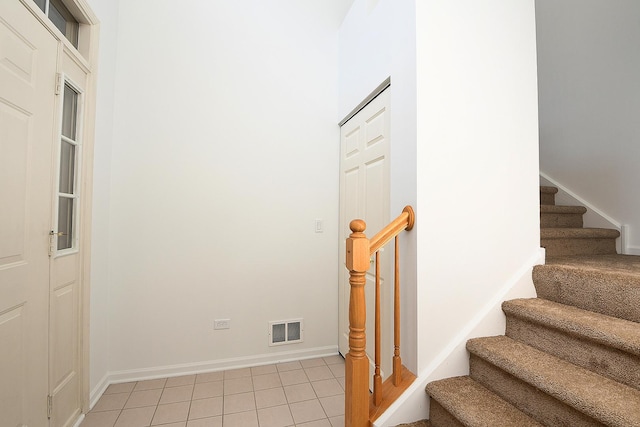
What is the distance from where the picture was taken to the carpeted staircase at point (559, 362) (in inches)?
40.1

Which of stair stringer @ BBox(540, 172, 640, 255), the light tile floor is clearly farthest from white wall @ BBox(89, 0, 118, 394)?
stair stringer @ BBox(540, 172, 640, 255)

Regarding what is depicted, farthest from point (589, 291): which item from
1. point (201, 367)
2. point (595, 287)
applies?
point (201, 367)

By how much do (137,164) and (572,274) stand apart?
286 cm

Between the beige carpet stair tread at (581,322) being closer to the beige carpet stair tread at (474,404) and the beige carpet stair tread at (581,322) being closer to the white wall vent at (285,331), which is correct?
the beige carpet stair tread at (474,404)

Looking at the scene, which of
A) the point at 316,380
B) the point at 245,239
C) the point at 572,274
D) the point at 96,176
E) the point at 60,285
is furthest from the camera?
the point at 245,239

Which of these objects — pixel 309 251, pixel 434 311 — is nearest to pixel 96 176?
Result: pixel 309 251

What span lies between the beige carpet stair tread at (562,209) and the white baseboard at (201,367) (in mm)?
2117

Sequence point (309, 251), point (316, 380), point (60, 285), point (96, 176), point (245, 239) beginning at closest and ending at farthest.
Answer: point (60, 285) < point (96, 176) < point (316, 380) < point (245, 239) < point (309, 251)

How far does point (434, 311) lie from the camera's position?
57.3 inches

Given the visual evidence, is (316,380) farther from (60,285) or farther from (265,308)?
(60,285)

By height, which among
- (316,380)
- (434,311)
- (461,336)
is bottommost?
(316,380)

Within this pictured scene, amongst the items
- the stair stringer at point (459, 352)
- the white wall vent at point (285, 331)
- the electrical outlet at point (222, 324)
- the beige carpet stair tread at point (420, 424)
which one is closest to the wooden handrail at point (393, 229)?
the stair stringer at point (459, 352)

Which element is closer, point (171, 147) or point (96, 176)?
point (96, 176)

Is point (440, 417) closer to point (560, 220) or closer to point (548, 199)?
point (560, 220)
